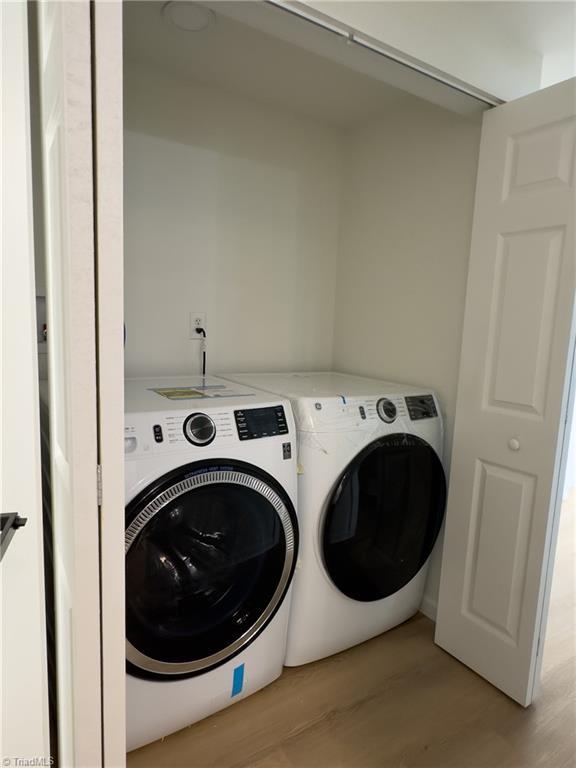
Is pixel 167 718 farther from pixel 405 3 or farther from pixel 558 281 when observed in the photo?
pixel 405 3

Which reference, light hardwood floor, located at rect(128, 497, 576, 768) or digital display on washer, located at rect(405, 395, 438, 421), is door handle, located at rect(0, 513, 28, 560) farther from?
digital display on washer, located at rect(405, 395, 438, 421)

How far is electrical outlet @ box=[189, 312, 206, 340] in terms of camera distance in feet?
6.55

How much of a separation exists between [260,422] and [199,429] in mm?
200

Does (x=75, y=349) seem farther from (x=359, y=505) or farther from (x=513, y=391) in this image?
(x=513, y=391)

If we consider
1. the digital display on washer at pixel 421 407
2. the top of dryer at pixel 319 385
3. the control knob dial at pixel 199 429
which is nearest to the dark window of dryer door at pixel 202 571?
the control knob dial at pixel 199 429

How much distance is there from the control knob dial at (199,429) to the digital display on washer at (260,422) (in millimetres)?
88

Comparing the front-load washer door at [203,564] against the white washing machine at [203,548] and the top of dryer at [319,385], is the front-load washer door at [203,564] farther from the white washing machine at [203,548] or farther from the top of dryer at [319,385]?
the top of dryer at [319,385]

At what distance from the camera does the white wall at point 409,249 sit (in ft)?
6.05

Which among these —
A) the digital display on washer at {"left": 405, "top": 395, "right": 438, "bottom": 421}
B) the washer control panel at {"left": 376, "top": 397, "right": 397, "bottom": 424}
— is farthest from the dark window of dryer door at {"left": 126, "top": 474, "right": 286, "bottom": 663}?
the digital display on washer at {"left": 405, "top": 395, "right": 438, "bottom": 421}

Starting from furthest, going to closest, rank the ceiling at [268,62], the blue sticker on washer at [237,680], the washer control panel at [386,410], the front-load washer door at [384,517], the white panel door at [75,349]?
the washer control panel at [386,410] < the front-load washer door at [384,517] < the blue sticker on washer at [237,680] < the ceiling at [268,62] < the white panel door at [75,349]

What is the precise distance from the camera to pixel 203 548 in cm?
129

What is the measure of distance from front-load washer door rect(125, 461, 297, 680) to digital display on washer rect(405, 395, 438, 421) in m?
0.65

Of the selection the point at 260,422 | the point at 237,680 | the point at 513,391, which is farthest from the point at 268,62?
the point at 237,680

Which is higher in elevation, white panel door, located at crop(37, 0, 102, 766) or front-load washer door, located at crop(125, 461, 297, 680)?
white panel door, located at crop(37, 0, 102, 766)
